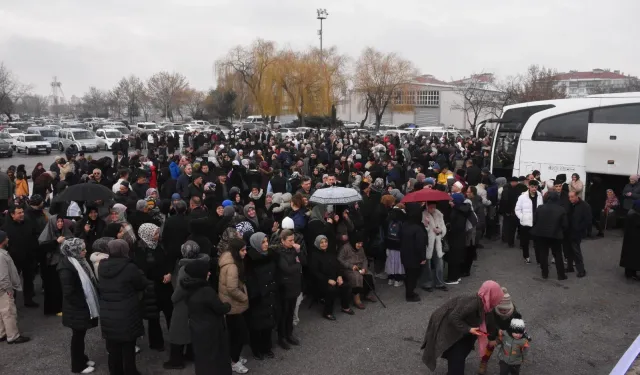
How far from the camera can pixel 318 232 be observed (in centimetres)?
705

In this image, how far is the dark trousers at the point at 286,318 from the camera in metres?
6.25

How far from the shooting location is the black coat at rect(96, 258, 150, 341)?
5.04 meters

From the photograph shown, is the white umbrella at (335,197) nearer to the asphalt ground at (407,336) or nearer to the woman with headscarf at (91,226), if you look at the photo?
the asphalt ground at (407,336)

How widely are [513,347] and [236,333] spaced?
303 cm

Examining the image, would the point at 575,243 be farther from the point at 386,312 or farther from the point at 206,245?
the point at 206,245

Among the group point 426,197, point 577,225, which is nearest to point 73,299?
point 426,197

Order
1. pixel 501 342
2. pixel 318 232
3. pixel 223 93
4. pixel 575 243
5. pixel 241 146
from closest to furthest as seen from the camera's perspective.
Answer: pixel 501 342 → pixel 318 232 → pixel 575 243 → pixel 241 146 → pixel 223 93

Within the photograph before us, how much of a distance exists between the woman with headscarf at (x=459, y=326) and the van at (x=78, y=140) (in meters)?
31.5

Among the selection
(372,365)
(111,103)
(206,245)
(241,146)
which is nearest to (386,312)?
(372,365)

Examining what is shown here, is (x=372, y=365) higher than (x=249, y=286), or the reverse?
(x=249, y=286)

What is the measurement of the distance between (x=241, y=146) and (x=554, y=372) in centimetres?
1744

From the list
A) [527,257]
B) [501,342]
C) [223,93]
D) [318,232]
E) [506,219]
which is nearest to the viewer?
[501,342]

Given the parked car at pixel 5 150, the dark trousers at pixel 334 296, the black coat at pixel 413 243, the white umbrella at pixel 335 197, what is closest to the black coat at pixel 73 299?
the dark trousers at pixel 334 296

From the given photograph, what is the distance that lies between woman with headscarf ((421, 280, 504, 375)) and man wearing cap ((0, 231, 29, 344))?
5090 millimetres
